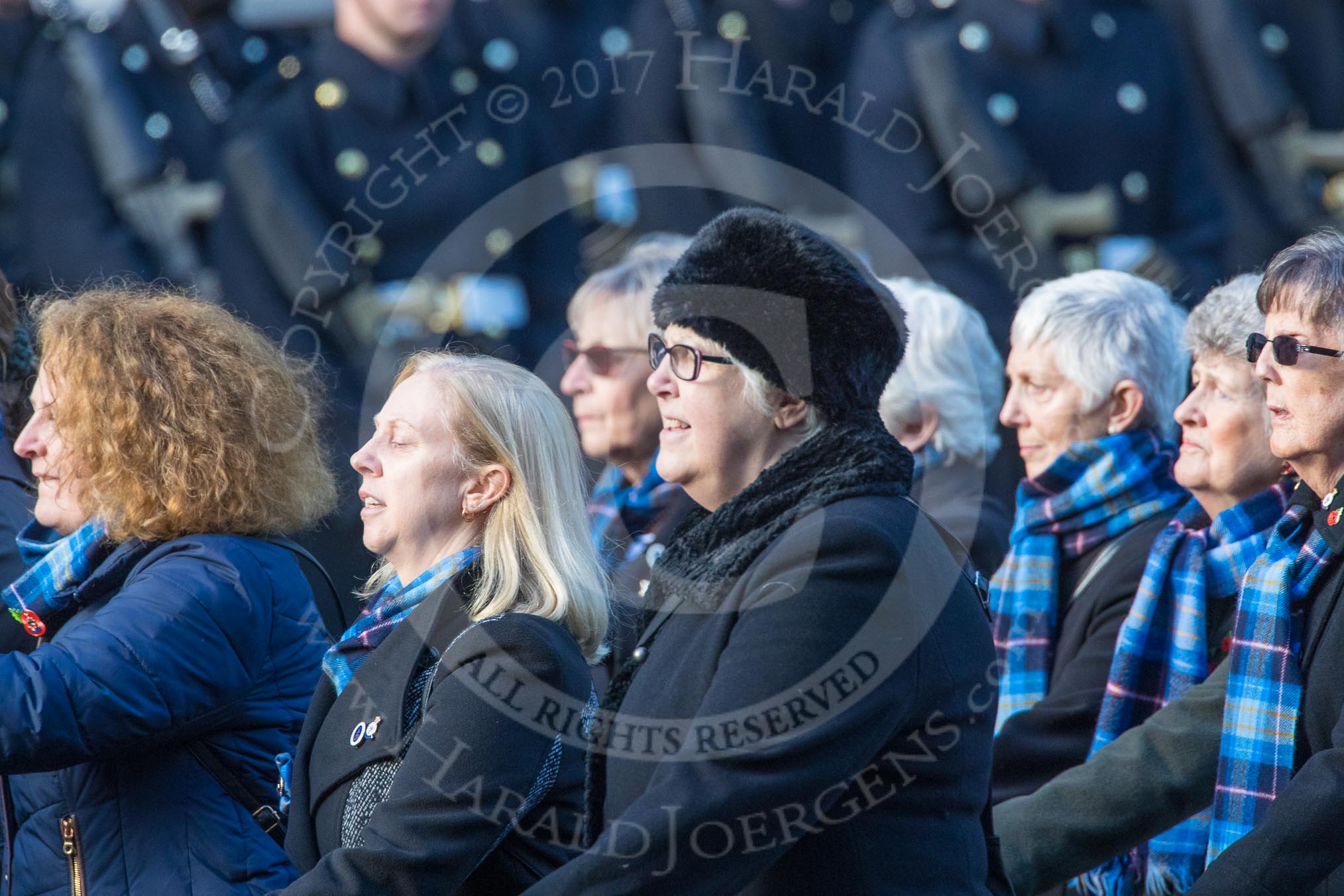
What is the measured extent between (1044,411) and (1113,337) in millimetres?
191

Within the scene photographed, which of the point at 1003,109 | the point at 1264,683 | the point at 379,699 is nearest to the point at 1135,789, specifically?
the point at 1264,683

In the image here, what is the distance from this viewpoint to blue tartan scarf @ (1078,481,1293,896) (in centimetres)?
285

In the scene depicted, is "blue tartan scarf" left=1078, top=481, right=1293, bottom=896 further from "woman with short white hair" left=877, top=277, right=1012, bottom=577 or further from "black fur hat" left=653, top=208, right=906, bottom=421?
"black fur hat" left=653, top=208, right=906, bottom=421

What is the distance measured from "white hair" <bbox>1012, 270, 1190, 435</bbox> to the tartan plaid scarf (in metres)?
0.89

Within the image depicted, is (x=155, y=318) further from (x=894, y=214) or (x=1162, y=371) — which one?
(x=894, y=214)

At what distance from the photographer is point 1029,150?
5059 mm

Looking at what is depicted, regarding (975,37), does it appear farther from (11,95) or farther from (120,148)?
(11,95)

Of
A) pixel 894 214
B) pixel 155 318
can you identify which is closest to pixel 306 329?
pixel 894 214

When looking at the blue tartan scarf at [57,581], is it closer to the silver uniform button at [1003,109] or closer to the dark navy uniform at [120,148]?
the dark navy uniform at [120,148]

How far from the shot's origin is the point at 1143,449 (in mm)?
3201

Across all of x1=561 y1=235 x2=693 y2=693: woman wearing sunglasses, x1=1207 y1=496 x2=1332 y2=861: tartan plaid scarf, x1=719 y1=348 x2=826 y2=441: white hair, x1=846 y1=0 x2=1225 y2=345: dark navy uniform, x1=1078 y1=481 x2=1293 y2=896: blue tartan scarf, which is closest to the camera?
x1=719 y1=348 x2=826 y2=441: white hair

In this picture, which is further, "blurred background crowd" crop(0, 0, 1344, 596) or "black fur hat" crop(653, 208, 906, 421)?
"blurred background crowd" crop(0, 0, 1344, 596)

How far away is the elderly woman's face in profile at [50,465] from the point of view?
2.50 m

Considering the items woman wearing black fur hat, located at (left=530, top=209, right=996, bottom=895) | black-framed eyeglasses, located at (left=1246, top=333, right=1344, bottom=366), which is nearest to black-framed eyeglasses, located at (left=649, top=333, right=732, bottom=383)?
woman wearing black fur hat, located at (left=530, top=209, right=996, bottom=895)
